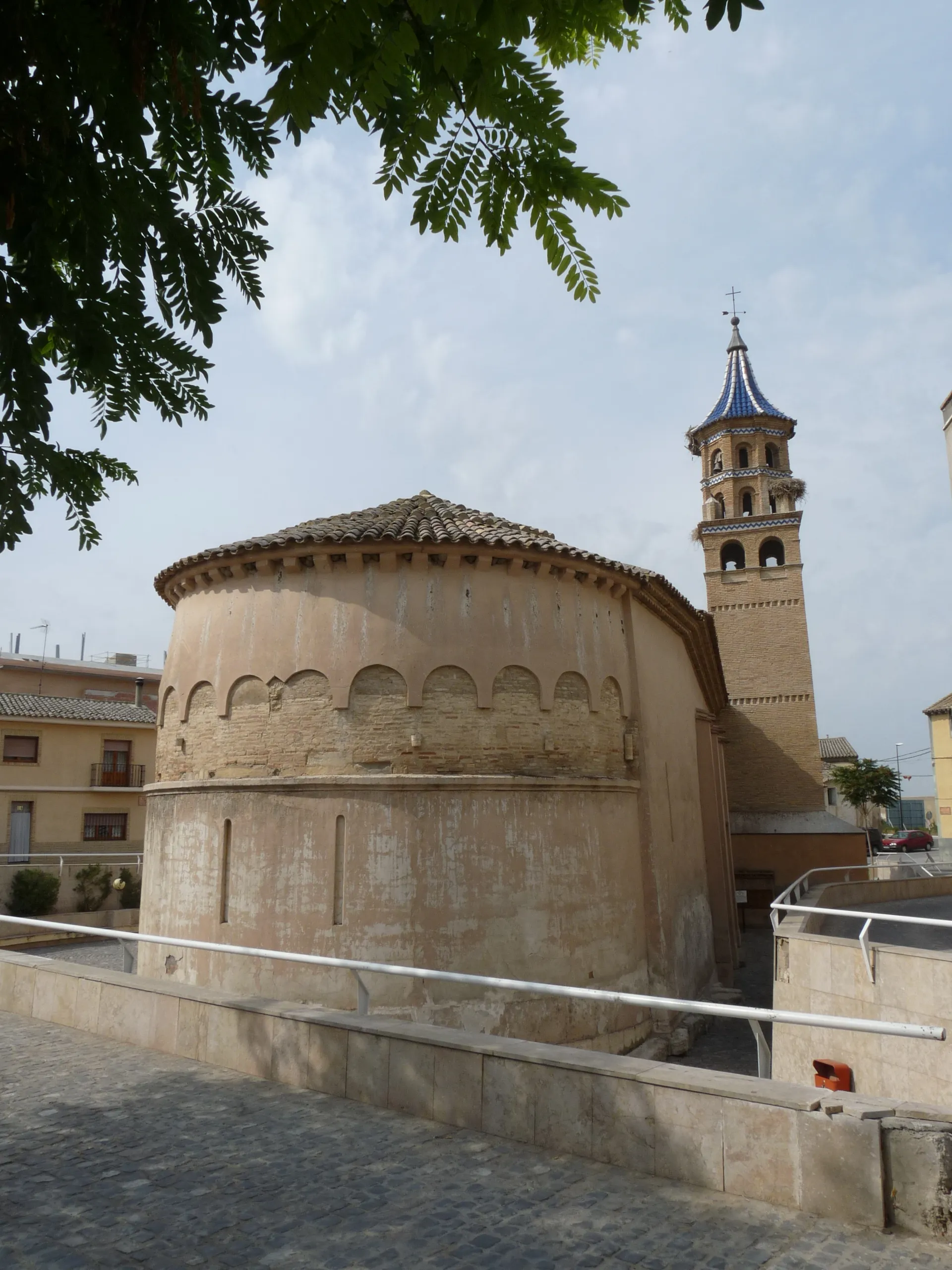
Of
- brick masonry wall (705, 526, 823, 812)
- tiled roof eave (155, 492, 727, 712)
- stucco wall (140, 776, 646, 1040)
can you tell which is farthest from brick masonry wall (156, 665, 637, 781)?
brick masonry wall (705, 526, 823, 812)

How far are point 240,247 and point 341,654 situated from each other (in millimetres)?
8824

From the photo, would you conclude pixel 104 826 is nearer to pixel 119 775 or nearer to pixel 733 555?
pixel 119 775

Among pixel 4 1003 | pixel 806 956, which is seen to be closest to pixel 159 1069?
pixel 4 1003

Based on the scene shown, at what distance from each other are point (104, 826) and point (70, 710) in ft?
14.2

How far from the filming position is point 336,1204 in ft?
13.1

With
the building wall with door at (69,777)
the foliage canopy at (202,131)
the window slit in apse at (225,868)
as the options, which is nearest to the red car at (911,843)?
the building wall with door at (69,777)

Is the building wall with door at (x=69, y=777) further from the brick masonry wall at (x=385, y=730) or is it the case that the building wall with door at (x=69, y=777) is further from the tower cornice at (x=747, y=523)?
the tower cornice at (x=747, y=523)

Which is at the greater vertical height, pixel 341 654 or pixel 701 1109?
pixel 341 654

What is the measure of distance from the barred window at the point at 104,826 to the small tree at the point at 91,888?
268 inches

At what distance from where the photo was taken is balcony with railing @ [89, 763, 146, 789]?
3175 centimetres

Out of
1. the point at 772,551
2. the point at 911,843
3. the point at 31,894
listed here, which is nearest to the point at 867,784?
the point at 911,843

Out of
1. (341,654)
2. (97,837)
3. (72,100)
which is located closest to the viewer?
(72,100)

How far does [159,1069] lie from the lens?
6152 millimetres

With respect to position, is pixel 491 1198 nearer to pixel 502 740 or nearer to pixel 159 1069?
pixel 159 1069
